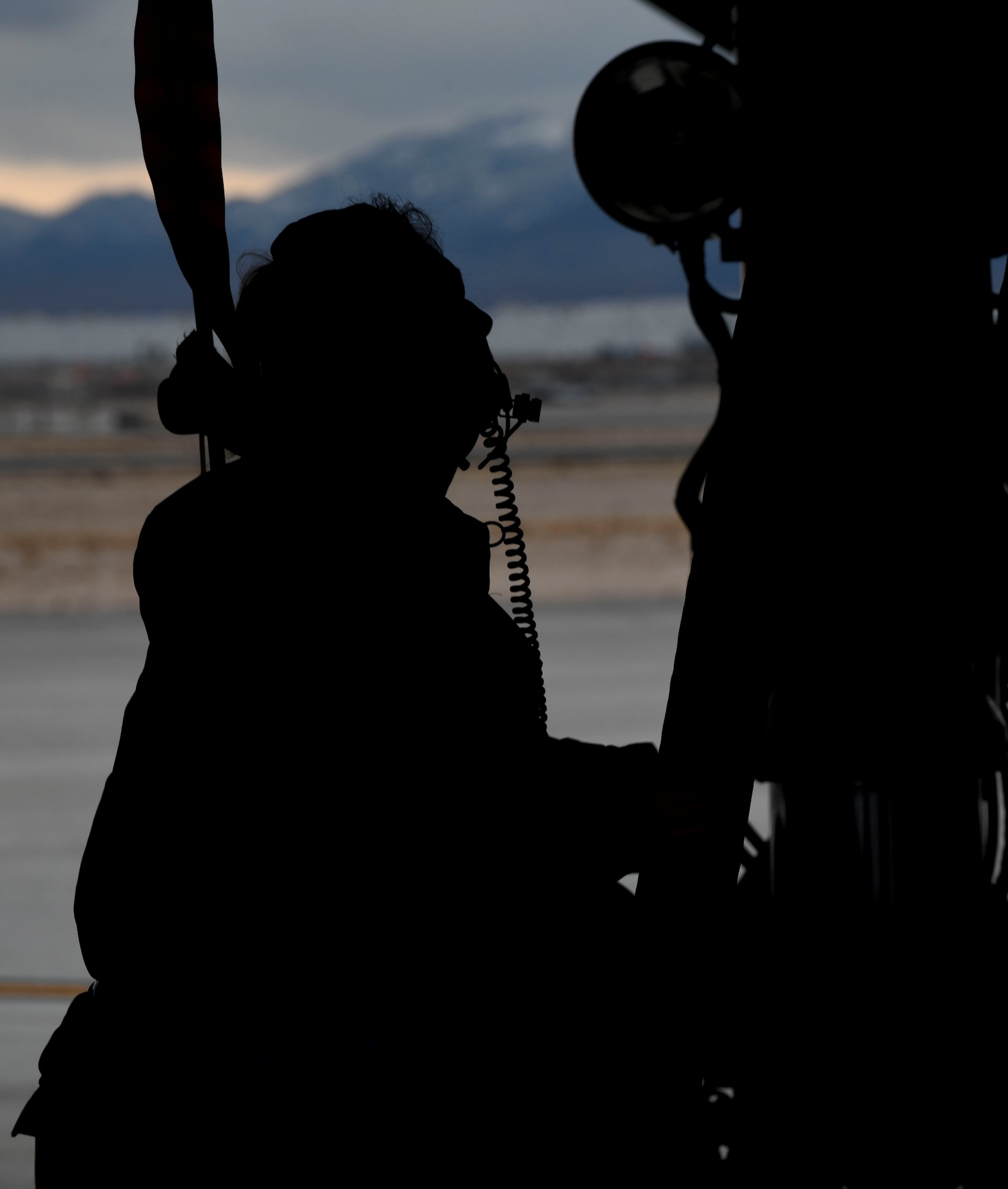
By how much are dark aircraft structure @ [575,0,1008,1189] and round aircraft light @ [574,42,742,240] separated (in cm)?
27

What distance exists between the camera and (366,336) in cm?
115

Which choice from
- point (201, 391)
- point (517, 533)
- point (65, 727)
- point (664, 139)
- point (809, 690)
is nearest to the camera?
point (201, 391)

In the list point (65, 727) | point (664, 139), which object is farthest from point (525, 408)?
point (65, 727)

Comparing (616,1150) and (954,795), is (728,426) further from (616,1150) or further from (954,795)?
(616,1150)

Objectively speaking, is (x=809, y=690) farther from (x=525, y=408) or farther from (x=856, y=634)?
(x=525, y=408)

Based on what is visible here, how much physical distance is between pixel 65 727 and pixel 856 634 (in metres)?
5.76

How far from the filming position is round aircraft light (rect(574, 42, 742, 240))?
2158 millimetres

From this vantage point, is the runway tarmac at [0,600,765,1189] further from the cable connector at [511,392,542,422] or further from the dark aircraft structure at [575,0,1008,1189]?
the cable connector at [511,392,542,422]

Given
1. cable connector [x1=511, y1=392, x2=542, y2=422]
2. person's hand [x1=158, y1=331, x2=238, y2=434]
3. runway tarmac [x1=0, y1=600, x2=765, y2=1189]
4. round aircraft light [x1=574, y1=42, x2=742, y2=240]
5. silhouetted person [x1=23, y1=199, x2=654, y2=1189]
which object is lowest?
runway tarmac [x1=0, y1=600, x2=765, y2=1189]

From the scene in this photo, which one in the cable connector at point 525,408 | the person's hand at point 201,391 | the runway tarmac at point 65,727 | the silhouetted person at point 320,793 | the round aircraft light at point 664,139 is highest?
the round aircraft light at point 664,139

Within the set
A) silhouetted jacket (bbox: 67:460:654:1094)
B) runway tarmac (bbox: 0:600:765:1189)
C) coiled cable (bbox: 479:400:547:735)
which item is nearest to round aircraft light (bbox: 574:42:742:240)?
coiled cable (bbox: 479:400:547:735)

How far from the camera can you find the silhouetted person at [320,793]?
1.12 metres

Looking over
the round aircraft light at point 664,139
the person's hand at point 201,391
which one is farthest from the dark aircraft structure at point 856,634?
the person's hand at point 201,391

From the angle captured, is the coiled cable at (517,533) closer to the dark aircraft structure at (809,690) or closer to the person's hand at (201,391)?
the dark aircraft structure at (809,690)
